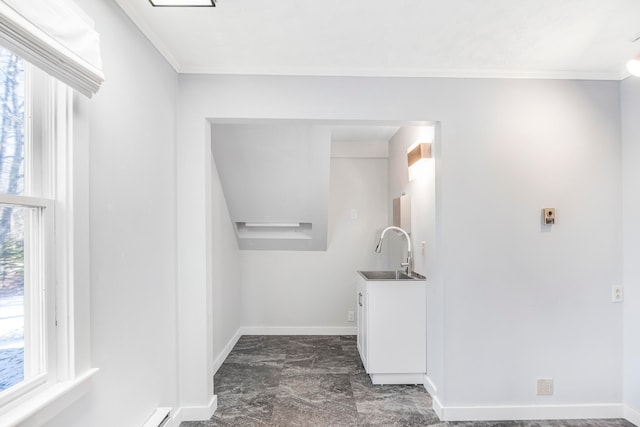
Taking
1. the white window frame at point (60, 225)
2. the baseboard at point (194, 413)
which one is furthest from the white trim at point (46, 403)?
the baseboard at point (194, 413)

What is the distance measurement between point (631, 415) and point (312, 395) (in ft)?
7.02

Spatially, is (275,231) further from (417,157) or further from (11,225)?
(11,225)

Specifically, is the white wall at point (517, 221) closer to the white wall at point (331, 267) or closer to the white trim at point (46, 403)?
the white trim at point (46, 403)

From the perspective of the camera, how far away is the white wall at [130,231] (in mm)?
1581

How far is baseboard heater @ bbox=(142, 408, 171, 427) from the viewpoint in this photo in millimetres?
1975

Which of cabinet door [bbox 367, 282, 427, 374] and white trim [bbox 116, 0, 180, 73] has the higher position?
white trim [bbox 116, 0, 180, 73]

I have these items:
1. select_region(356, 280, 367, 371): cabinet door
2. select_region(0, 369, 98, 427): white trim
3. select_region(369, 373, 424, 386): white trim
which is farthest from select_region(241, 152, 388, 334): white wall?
select_region(0, 369, 98, 427): white trim

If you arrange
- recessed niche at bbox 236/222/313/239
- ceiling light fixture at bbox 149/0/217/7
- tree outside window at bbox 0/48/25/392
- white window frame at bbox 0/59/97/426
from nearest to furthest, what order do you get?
tree outside window at bbox 0/48/25/392
white window frame at bbox 0/59/97/426
ceiling light fixture at bbox 149/0/217/7
recessed niche at bbox 236/222/313/239

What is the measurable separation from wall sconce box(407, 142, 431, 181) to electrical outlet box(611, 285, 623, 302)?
1.56 meters

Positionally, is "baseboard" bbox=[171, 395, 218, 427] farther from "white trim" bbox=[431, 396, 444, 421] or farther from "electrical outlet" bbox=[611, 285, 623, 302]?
"electrical outlet" bbox=[611, 285, 623, 302]

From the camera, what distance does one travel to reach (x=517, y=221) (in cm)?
260

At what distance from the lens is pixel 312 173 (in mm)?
3662

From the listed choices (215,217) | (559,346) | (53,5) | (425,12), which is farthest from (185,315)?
(559,346)

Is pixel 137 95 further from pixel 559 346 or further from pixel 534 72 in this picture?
pixel 559 346
